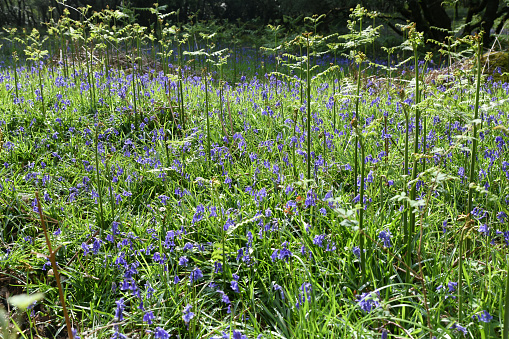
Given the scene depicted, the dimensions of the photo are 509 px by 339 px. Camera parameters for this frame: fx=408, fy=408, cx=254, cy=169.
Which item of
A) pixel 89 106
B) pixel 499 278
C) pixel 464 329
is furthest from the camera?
pixel 89 106

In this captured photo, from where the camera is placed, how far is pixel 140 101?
16.7 ft

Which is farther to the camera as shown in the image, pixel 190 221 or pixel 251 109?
pixel 251 109

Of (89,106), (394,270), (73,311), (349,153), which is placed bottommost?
(73,311)

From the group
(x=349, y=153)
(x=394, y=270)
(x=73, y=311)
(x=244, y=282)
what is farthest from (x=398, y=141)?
(x=73, y=311)

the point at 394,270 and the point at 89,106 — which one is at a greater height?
the point at 89,106

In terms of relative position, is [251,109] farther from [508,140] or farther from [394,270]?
[394,270]

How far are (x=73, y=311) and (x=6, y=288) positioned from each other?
0.55 metres

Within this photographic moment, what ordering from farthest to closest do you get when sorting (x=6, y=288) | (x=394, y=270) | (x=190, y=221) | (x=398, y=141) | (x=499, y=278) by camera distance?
1. (x=398, y=141)
2. (x=190, y=221)
3. (x=6, y=288)
4. (x=394, y=270)
5. (x=499, y=278)

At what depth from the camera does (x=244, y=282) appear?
2.26 m

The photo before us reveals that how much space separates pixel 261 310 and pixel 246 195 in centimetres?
111

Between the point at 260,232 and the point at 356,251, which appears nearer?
the point at 356,251

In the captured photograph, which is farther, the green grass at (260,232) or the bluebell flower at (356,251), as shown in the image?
the bluebell flower at (356,251)

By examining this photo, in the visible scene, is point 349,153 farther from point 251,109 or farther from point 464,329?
point 464,329

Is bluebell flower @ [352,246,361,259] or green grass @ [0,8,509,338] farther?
bluebell flower @ [352,246,361,259]
